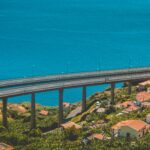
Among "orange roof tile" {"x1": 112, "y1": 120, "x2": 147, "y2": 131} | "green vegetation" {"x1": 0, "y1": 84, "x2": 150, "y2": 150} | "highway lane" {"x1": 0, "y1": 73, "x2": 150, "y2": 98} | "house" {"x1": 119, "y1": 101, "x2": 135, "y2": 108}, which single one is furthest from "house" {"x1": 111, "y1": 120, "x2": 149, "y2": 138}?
"highway lane" {"x1": 0, "y1": 73, "x2": 150, "y2": 98}

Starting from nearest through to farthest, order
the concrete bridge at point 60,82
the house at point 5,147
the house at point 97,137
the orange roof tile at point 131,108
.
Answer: the house at point 5,147 < the house at point 97,137 < the orange roof tile at point 131,108 < the concrete bridge at point 60,82

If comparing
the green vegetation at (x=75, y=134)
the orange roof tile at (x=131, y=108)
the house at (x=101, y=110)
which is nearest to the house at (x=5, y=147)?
the green vegetation at (x=75, y=134)

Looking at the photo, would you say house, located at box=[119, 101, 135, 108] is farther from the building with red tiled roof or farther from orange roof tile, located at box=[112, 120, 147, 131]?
the building with red tiled roof

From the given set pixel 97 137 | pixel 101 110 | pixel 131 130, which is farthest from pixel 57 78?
pixel 131 130

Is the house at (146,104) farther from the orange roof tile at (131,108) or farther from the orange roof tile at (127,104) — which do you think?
the orange roof tile at (127,104)

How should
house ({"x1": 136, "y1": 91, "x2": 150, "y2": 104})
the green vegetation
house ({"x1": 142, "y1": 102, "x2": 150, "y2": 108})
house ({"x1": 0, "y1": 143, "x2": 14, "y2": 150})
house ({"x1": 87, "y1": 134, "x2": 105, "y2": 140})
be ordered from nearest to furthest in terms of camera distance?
the green vegetation → house ({"x1": 0, "y1": 143, "x2": 14, "y2": 150}) → house ({"x1": 87, "y1": 134, "x2": 105, "y2": 140}) → house ({"x1": 142, "y1": 102, "x2": 150, "y2": 108}) → house ({"x1": 136, "y1": 91, "x2": 150, "y2": 104})

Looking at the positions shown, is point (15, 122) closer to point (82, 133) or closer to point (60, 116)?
point (60, 116)

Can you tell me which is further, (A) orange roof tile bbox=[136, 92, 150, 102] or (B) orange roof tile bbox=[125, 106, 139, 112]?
(A) orange roof tile bbox=[136, 92, 150, 102]

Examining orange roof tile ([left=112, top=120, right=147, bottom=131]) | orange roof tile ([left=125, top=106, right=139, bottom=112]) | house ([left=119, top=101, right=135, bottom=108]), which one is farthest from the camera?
house ([left=119, top=101, right=135, bottom=108])

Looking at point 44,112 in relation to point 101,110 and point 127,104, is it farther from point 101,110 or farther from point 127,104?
point 127,104
